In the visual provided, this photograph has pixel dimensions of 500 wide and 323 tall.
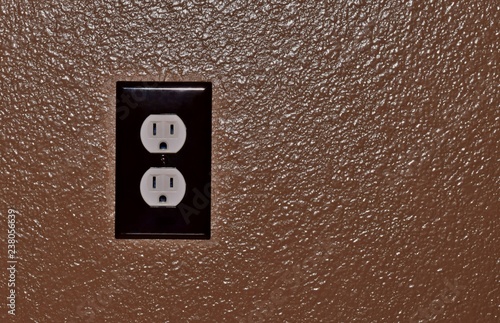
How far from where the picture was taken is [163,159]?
2.94 feet

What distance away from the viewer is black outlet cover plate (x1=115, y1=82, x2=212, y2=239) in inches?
35.2

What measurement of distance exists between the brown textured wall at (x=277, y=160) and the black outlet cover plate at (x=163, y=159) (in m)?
0.02

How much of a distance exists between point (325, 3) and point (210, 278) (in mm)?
449

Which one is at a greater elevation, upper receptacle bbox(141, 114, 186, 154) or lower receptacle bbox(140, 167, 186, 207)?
upper receptacle bbox(141, 114, 186, 154)

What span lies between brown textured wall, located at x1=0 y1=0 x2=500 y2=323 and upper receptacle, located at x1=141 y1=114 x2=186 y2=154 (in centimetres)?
6

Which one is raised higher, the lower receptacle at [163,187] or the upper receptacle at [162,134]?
the upper receptacle at [162,134]

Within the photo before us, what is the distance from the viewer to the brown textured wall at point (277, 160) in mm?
905

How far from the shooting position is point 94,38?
2.97ft

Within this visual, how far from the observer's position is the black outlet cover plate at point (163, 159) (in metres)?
0.90

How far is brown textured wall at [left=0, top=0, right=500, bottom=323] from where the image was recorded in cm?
91

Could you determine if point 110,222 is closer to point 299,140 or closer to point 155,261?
point 155,261

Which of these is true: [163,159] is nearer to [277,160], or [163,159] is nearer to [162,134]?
[162,134]

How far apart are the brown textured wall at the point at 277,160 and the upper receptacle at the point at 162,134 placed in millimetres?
57

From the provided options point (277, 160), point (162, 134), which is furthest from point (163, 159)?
point (277, 160)
